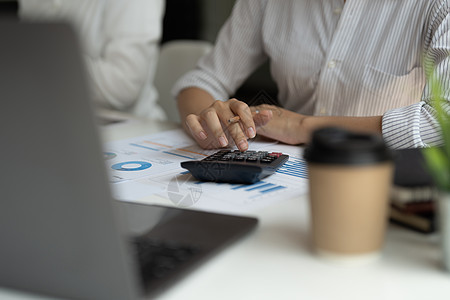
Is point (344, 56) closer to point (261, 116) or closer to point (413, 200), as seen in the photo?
point (261, 116)

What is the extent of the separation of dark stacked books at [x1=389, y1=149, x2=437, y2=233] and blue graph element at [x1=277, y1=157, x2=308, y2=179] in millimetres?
232

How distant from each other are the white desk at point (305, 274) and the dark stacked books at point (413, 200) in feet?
0.04

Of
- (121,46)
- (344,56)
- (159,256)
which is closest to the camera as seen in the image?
(159,256)

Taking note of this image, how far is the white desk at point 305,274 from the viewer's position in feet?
1.66

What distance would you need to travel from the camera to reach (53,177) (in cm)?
44

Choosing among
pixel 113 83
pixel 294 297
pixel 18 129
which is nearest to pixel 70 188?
pixel 18 129

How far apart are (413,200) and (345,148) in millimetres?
142

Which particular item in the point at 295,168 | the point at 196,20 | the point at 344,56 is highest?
the point at 344,56

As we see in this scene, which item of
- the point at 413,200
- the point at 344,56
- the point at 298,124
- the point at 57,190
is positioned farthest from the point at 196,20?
the point at 57,190

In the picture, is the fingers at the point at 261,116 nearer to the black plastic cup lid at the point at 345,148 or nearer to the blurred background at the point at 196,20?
the black plastic cup lid at the point at 345,148

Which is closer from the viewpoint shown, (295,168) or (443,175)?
(443,175)

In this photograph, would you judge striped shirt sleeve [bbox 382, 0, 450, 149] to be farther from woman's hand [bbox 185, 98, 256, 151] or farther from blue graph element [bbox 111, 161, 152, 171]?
blue graph element [bbox 111, 161, 152, 171]

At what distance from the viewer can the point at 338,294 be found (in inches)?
19.7

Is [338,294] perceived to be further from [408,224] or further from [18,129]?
[18,129]
